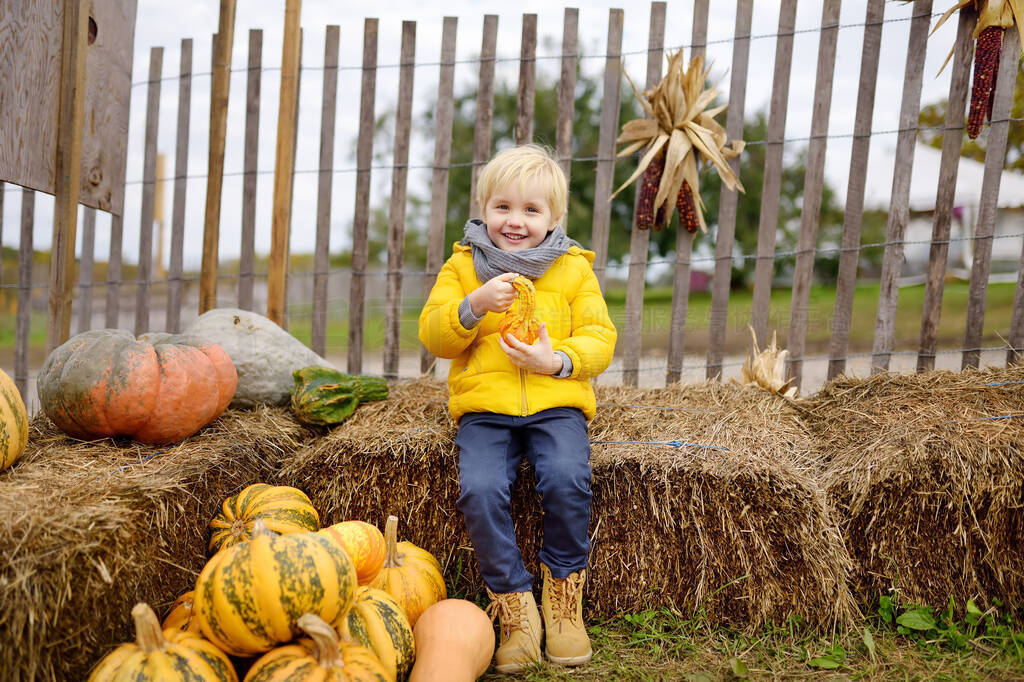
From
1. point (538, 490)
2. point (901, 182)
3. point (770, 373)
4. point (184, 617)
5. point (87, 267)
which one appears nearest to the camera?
point (184, 617)

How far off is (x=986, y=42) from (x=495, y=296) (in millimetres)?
3282

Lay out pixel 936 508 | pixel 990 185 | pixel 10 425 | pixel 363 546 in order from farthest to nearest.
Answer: pixel 990 185 < pixel 936 508 < pixel 10 425 < pixel 363 546

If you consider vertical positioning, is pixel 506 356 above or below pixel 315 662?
above

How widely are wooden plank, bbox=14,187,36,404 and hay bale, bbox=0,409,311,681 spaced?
8.81 feet

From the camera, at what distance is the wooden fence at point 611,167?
155 inches

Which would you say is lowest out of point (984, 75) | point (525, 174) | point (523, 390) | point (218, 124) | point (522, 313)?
point (523, 390)

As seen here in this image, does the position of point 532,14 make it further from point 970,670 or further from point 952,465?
point 970,670

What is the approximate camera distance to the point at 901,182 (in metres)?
4.02

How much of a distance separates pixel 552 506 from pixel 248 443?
1.32 metres

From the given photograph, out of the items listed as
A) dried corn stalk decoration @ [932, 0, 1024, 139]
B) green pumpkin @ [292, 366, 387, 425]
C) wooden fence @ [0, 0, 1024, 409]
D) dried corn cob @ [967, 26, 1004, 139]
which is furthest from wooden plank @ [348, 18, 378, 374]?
dried corn cob @ [967, 26, 1004, 139]

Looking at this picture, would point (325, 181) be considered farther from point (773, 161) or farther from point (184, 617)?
point (184, 617)

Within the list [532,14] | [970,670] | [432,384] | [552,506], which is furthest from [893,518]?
[532,14]

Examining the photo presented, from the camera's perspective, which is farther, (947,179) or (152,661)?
(947,179)

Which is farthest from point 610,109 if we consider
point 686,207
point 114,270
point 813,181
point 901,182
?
point 114,270
